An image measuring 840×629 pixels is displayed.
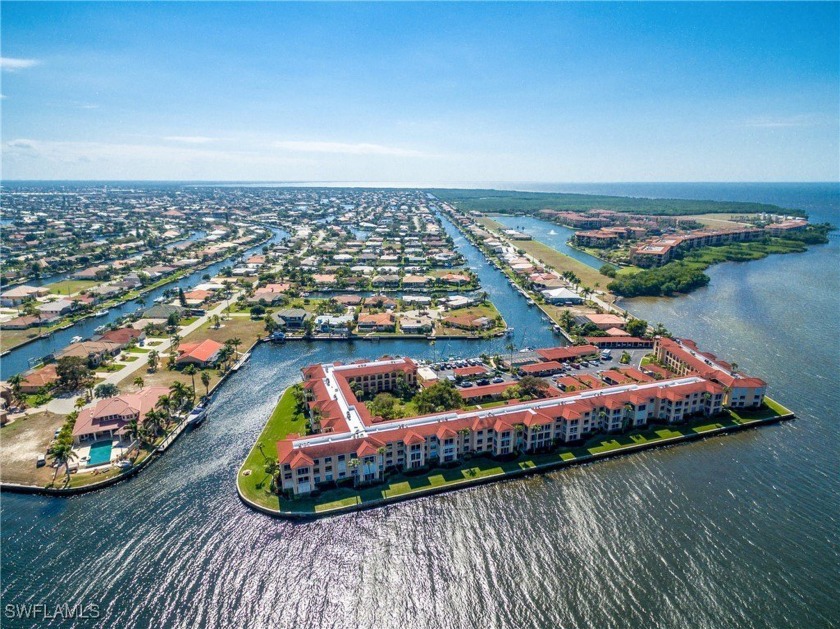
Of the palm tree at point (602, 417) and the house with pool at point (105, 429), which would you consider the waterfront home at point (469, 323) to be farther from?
the house with pool at point (105, 429)

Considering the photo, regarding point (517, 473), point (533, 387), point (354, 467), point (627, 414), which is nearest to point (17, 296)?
point (354, 467)

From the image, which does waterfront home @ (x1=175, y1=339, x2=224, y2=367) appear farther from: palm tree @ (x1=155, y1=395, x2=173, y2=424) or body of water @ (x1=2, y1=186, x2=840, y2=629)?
body of water @ (x1=2, y1=186, x2=840, y2=629)

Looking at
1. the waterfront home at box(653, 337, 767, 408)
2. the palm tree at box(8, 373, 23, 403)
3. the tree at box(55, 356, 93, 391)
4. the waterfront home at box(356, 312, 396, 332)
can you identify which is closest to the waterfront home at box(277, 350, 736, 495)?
the waterfront home at box(653, 337, 767, 408)

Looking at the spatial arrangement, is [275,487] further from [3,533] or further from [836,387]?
[836,387]

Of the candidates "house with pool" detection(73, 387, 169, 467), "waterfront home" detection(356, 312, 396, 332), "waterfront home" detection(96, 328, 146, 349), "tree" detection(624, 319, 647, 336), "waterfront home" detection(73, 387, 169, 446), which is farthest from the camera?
"waterfront home" detection(356, 312, 396, 332)

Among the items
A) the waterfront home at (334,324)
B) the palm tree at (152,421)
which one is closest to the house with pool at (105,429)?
the palm tree at (152,421)
